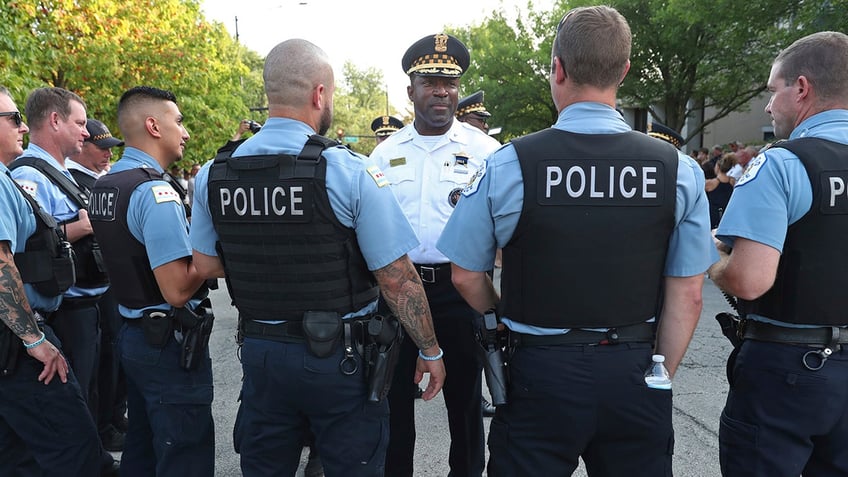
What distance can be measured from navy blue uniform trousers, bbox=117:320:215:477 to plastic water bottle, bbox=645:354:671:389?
1905 mm

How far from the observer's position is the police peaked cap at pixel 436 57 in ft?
11.0

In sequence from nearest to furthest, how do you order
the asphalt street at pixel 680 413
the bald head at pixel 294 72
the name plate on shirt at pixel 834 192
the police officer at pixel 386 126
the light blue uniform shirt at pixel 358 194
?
the name plate on shirt at pixel 834 192, the light blue uniform shirt at pixel 358 194, the bald head at pixel 294 72, the asphalt street at pixel 680 413, the police officer at pixel 386 126

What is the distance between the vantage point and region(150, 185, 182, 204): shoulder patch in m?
2.54

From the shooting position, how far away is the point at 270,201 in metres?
2.07

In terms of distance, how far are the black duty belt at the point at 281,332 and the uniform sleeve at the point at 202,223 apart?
0.39 meters

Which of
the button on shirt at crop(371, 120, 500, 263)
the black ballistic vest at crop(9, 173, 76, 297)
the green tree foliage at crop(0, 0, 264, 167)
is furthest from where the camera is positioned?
the green tree foliage at crop(0, 0, 264, 167)

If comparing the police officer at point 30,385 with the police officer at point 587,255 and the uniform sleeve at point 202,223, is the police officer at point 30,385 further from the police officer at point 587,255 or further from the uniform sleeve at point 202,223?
the police officer at point 587,255

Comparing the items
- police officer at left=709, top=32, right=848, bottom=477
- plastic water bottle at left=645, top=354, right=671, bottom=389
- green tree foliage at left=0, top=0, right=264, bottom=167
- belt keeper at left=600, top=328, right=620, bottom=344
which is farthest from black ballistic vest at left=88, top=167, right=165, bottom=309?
green tree foliage at left=0, top=0, right=264, bottom=167

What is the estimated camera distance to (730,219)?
2.14m

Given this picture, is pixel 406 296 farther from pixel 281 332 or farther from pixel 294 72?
pixel 294 72

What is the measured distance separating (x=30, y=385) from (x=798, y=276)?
3.18 meters

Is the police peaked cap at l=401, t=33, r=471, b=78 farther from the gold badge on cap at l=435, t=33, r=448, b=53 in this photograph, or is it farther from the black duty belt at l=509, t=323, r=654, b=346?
the black duty belt at l=509, t=323, r=654, b=346

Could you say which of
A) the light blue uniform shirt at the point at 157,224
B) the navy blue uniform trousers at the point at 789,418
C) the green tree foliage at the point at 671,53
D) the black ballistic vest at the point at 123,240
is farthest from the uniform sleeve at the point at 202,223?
the green tree foliage at the point at 671,53

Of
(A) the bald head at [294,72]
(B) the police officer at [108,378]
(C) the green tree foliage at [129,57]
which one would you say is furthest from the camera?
Result: (C) the green tree foliage at [129,57]
